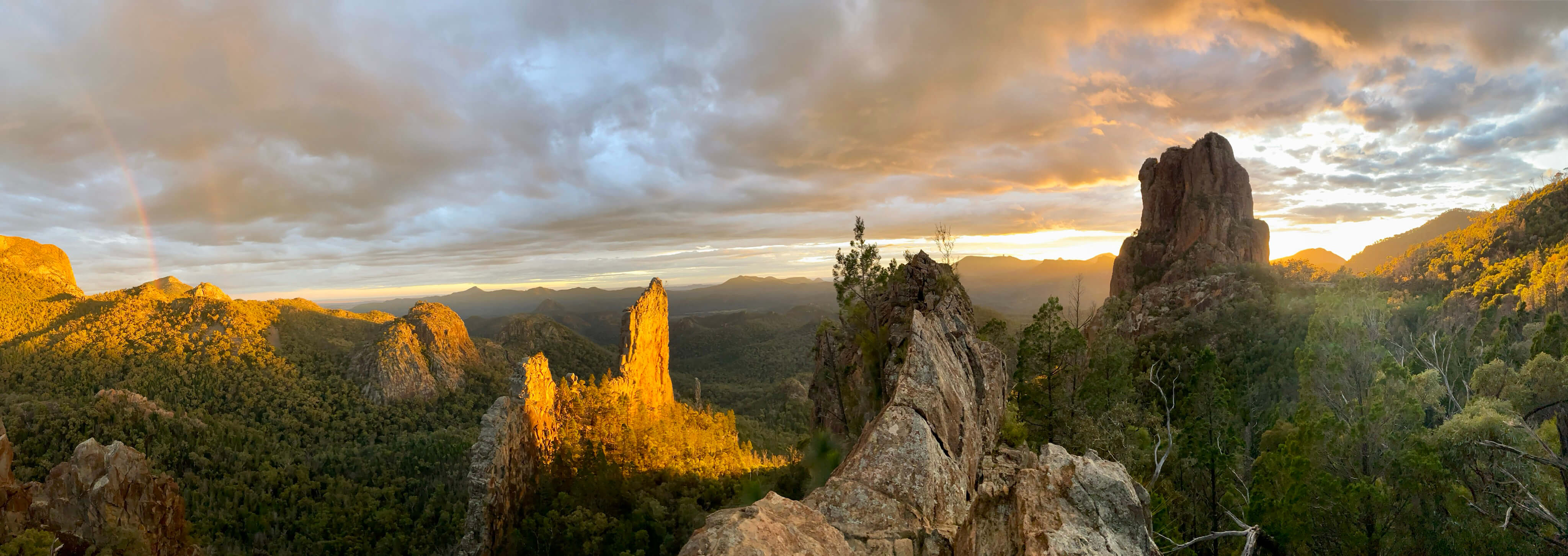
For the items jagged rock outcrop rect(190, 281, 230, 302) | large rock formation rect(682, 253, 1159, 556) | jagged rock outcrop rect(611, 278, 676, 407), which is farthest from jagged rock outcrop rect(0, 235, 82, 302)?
large rock formation rect(682, 253, 1159, 556)

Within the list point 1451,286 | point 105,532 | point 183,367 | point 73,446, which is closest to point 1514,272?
point 1451,286

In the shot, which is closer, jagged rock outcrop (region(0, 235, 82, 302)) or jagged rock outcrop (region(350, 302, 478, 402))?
jagged rock outcrop (region(350, 302, 478, 402))

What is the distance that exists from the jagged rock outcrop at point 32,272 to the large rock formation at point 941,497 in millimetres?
171325

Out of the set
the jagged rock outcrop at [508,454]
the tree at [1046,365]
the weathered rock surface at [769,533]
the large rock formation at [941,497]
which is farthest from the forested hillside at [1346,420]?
the jagged rock outcrop at [508,454]

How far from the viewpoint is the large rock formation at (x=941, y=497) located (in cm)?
716

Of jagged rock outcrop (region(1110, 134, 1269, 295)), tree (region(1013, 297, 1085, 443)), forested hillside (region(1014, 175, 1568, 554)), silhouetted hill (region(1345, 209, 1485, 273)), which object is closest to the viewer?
forested hillside (region(1014, 175, 1568, 554))

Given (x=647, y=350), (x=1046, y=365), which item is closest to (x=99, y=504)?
(x=647, y=350)

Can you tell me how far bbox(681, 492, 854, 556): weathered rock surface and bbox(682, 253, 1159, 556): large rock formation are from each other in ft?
0.06

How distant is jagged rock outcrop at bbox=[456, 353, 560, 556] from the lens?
3106cm

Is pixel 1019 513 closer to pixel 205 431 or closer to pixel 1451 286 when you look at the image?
pixel 205 431

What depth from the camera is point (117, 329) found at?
9388cm

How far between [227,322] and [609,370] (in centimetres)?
9087

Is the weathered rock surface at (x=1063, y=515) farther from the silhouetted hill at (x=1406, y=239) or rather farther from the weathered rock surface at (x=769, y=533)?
the silhouetted hill at (x=1406, y=239)

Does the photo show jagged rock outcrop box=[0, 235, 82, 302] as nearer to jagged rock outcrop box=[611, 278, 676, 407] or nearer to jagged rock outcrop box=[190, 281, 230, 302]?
jagged rock outcrop box=[190, 281, 230, 302]
